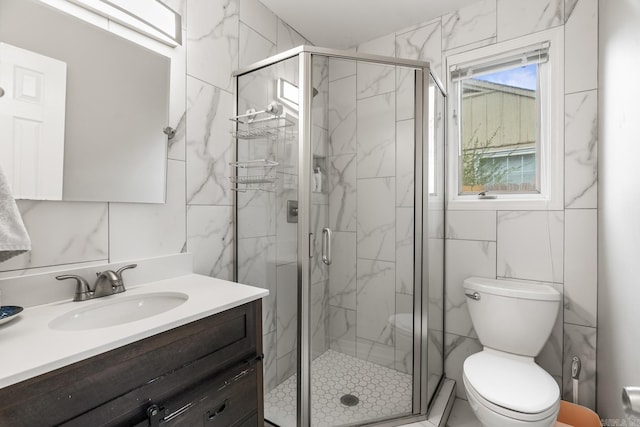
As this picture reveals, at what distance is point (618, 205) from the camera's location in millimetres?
1292

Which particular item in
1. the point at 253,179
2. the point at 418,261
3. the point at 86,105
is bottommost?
the point at 418,261

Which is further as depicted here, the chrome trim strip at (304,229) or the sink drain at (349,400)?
the sink drain at (349,400)

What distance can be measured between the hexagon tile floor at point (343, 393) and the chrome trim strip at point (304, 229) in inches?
2.0

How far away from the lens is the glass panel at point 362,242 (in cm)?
155

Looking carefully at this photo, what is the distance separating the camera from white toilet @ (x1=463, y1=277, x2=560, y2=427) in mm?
1225

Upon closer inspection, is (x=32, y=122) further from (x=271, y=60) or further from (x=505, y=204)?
(x=505, y=204)

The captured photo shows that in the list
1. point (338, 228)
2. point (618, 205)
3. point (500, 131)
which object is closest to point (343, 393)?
point (338, 228)

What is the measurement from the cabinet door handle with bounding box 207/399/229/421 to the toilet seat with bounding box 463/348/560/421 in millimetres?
1057

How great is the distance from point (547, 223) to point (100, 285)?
7.35 feet

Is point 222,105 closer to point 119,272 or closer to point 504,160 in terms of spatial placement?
point 119,272

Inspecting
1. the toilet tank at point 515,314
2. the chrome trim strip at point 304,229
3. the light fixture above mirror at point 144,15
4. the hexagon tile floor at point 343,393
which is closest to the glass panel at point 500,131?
the toilet tank at point 515,314

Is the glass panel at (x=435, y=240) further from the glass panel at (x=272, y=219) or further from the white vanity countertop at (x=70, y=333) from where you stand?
the white vanity countertop at (x=70, y=333)

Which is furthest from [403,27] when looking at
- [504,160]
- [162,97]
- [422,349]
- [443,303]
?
[422,349]

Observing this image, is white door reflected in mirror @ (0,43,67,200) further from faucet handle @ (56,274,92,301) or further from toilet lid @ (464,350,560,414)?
toilet lid @ (464,350,560,414)
